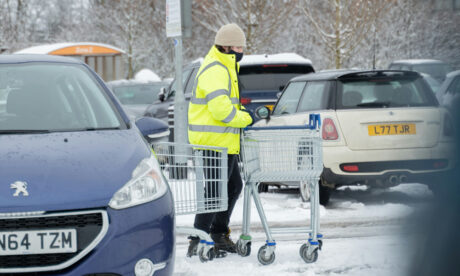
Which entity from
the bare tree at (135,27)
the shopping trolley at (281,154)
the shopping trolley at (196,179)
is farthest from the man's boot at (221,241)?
the bare tree at (135,27)

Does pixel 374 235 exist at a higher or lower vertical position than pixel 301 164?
lower

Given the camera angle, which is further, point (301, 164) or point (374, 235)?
point (374, 235)

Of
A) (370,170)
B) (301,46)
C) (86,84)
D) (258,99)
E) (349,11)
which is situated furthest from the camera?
(301,46)

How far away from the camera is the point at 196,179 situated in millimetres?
5543

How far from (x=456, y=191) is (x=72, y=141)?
286 cm

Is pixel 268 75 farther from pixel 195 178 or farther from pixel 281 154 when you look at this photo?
pixel 195 178

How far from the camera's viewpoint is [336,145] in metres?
8.47

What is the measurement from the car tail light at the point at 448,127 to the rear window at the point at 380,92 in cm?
629

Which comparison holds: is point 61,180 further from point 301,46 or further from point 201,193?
point 301,46

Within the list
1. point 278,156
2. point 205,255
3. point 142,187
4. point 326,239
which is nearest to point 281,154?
point 278,156

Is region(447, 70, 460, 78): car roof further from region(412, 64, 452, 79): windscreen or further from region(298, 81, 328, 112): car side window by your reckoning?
region(298, 81, 328, 112): car side window

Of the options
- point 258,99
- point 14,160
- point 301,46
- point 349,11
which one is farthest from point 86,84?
A: point 301,46

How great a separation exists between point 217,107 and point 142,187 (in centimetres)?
179

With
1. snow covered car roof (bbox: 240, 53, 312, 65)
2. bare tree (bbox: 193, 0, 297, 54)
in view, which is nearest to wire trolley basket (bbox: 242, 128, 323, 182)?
snow covered car roof (bbox: 240, 53, 312, 65)
